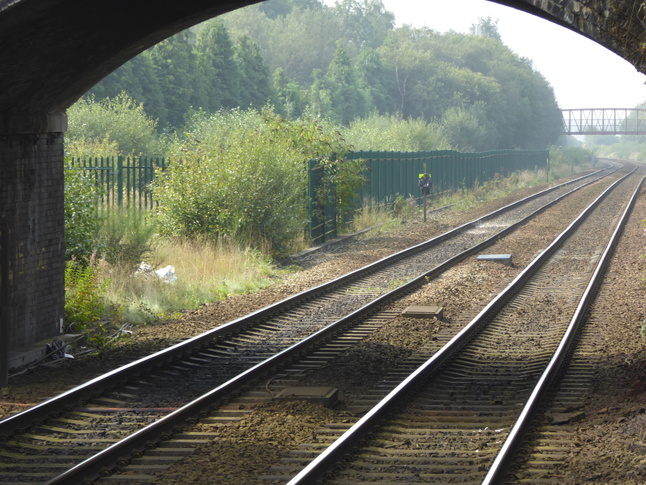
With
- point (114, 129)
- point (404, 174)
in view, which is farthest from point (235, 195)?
point (114, 129)

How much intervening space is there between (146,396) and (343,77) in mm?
75358

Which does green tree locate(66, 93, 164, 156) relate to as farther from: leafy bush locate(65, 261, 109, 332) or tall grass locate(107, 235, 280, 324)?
leafy bush locate(65, 261, 109, 332)

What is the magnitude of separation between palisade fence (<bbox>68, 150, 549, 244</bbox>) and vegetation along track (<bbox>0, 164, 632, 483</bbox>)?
448cm

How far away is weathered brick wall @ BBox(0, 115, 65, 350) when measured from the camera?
9.88m

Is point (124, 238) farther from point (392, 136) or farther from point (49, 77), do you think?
point (392, 136)

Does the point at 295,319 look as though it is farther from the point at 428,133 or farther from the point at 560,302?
the point at 428,133

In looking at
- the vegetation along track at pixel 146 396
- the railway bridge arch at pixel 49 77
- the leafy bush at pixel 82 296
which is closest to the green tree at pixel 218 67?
the vegetation along track at pixel 146 396

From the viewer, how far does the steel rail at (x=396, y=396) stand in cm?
618

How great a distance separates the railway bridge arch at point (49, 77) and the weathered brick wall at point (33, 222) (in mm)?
12

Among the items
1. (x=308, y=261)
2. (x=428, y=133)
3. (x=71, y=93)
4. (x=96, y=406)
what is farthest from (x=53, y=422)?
(x=428, y=133)

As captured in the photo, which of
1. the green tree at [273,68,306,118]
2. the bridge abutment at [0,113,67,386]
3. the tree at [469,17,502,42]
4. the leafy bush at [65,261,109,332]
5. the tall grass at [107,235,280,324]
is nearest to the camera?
the bridge abutment at [0,113,67,386]

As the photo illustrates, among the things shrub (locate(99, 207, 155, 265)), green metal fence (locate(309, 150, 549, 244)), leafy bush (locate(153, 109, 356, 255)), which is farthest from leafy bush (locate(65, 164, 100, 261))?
green metal fence (locate(309, 150, 549, 244))

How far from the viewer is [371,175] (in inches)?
1164

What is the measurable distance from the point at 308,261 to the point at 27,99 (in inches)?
405
